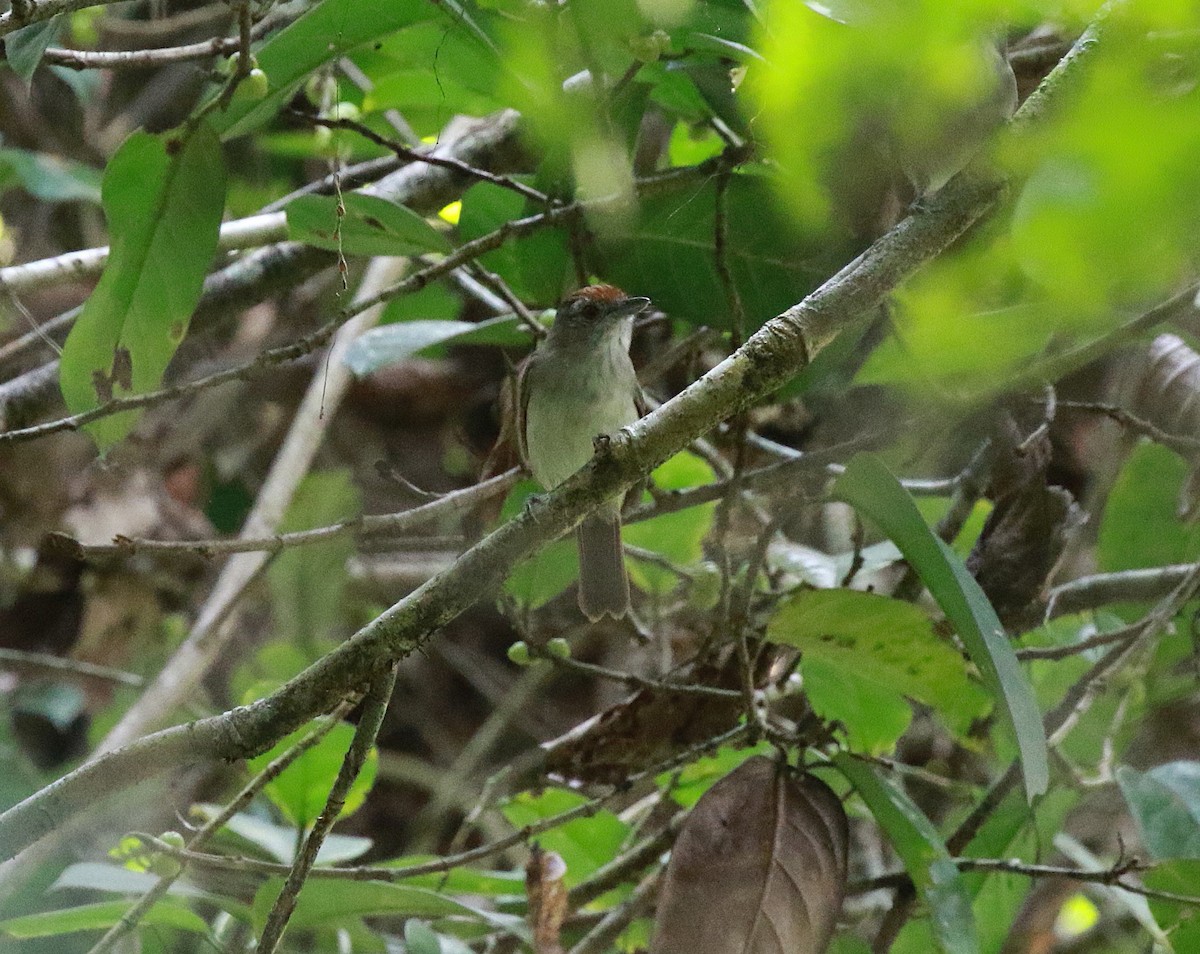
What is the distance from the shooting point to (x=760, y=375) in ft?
5.55

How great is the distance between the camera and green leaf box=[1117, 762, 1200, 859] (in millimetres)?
2539

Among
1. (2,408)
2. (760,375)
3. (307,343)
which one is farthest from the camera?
(2,408)

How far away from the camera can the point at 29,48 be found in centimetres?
211

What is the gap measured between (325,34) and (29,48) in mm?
516

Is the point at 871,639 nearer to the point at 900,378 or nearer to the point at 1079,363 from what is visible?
the point at 900,378

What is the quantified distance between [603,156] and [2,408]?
5.04 feet

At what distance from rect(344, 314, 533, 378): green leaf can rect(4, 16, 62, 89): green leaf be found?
35.4 inches

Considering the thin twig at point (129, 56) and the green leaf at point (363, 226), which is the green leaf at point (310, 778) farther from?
the thin twig at point (129, 56)

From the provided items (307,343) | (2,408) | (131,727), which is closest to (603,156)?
(307,343)

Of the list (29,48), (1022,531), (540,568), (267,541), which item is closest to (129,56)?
(29,48)

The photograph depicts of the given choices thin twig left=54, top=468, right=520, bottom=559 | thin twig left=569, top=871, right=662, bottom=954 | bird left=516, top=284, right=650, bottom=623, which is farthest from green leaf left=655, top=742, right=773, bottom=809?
thin twig left=54, top=468, right=520, bottom=559

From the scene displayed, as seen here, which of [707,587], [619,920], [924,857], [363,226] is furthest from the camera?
[707,587]

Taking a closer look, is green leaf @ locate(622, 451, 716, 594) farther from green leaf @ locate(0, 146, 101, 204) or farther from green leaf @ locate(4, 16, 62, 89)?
green leaf @ locate(0, 146, 101, 204)

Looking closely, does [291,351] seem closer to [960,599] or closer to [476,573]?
[476,573]
